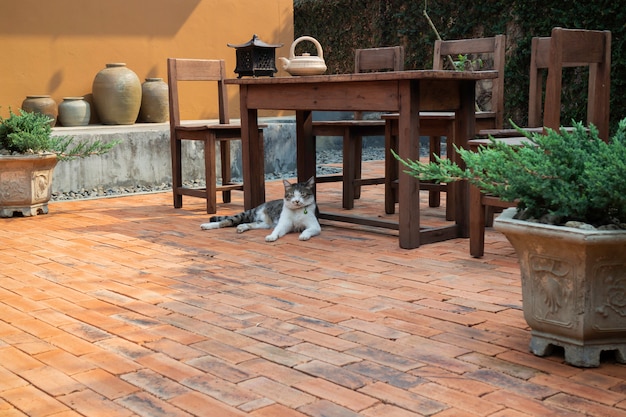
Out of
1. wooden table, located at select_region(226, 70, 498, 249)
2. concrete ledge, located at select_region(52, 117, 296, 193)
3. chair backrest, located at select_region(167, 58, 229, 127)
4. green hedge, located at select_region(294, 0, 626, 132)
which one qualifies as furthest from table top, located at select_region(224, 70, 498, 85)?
green hedge, located at select_region(294, 0, 626, 132)

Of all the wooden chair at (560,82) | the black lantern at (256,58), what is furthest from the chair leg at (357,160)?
the wooden chair at (560,82)

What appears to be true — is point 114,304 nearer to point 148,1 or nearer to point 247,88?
point 247,88

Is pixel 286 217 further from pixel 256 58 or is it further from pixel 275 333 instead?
pixel 275 333

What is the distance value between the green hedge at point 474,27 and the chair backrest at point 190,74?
12.7 feet

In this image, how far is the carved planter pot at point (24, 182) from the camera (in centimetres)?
521

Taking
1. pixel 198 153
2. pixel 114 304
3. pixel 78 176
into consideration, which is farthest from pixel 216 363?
pixel 198 153

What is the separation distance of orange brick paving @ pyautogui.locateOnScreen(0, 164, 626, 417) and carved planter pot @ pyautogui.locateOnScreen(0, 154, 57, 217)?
92 centimetres

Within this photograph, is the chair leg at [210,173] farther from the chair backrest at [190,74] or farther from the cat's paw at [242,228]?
the cat's paw at [242,228]

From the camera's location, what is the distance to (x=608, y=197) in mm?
2213

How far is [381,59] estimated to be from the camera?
573cm

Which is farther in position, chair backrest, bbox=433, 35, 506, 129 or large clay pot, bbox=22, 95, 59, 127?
large clay pot, bbox=22, 95, 59, 127

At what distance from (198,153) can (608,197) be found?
207 inches

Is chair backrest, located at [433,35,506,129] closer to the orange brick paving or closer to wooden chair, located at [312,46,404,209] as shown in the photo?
wooden chair, located at [312,46,404,209]

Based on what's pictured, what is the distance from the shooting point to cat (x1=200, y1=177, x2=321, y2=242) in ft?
14.6
